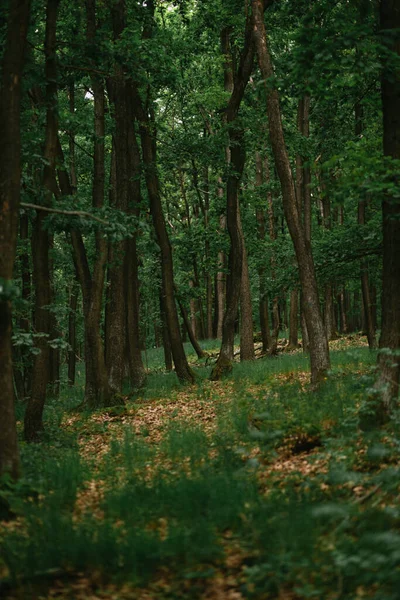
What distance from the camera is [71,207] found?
35.0ft

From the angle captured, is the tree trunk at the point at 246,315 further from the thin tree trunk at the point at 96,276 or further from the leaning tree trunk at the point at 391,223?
the leaning tree trunk at the point at 391,223

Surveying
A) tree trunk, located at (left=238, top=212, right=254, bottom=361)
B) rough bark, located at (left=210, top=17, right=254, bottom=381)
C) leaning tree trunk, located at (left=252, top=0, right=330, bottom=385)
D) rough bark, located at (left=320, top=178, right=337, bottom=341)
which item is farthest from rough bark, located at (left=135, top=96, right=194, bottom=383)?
rough bark, located at (left=320, top=178, right=337, bottom=341)

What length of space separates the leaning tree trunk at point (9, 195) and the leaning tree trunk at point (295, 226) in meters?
6.81

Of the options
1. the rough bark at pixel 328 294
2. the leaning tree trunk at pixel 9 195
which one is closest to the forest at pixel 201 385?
the leaning tree trunk at pixel 9 195

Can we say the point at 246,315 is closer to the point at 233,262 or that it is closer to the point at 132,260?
the point at 233,262

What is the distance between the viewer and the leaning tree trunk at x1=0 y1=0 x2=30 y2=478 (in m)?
6.99

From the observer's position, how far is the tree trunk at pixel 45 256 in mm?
10734

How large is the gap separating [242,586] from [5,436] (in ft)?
11.9

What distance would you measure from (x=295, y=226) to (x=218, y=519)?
879cm

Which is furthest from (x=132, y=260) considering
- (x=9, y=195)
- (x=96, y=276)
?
(x=9, y=195)

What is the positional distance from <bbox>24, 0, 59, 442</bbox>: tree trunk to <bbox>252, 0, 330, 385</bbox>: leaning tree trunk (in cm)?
466

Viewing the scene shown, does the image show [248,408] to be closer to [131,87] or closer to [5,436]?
[5,436]

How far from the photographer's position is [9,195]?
7.25 meters

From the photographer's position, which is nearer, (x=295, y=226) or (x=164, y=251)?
(x=295, y=226)
